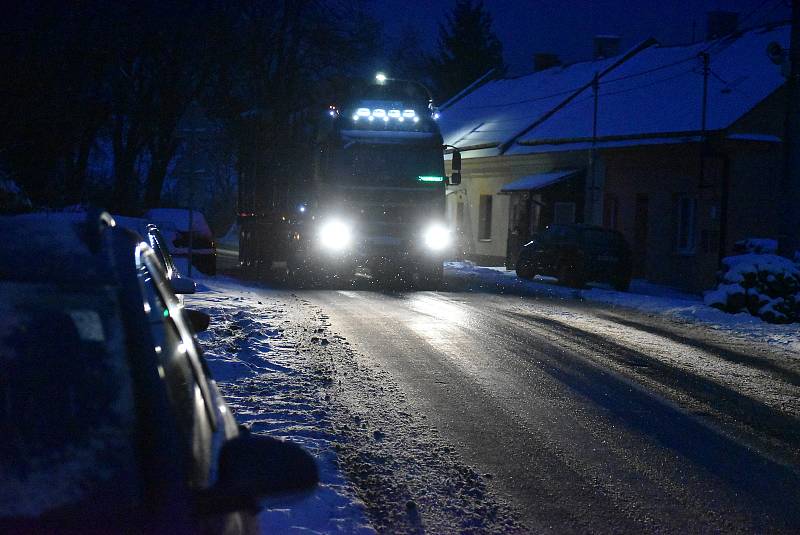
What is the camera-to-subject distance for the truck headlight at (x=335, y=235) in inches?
900

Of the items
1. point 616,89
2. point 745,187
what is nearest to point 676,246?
point 745,187

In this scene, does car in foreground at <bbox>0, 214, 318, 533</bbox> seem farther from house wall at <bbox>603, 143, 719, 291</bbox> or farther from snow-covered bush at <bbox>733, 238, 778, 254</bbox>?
house wall at <bbox>603, 143, 719, 291</bbox>

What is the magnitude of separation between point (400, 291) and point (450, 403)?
1347 centimetres

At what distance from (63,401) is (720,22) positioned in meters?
42.8

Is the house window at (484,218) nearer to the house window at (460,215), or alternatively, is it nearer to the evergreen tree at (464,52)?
the house window at (460,215)

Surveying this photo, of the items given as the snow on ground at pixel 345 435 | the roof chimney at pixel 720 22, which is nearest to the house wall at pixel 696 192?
the roof chimney at pixel 720 22

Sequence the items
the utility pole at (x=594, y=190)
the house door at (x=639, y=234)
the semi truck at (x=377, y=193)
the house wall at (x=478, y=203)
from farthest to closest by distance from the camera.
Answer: the house wall at (x=478, y=203) < the utility pole at (x=594, y=190) < the house door at (x=639, y=234) < the semi truck at (x=377, y=193)

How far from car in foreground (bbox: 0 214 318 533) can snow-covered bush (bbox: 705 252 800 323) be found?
56.9 ft

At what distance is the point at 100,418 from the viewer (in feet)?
7.96

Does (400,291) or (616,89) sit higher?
(616,89)

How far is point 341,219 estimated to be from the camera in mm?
22812

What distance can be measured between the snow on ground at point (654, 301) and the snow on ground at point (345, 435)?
23.1 ft

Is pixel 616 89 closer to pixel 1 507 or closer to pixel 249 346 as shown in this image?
pixel 249 346

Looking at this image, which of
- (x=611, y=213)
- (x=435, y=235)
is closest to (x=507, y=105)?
(x=611, y=213)
